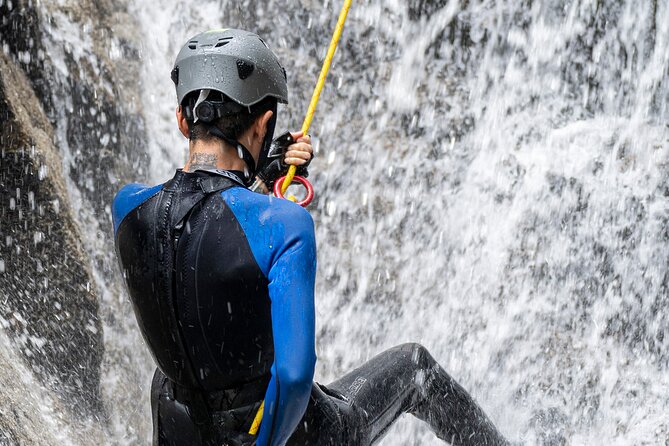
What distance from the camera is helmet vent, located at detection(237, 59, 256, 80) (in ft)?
5.93

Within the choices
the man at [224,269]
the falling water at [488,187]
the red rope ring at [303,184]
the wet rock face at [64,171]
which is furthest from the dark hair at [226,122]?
the falling water at [488,187]

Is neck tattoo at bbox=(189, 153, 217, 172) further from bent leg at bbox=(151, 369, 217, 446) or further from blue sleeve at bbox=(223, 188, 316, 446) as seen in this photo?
bent leg at bbox=(151, 369, 217, 446)

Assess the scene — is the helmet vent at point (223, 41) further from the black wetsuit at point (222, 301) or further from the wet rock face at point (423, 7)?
the wet rock face at point (423, 7)

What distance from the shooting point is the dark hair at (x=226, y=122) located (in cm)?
180

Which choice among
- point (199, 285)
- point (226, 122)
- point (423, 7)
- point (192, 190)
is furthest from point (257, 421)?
point (423, 7)

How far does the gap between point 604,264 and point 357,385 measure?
97.3 inches

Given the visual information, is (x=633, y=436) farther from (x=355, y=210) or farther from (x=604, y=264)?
(x=355, y=210)

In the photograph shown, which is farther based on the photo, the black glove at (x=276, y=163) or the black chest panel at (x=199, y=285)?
the black glove at (x=276, y=163)

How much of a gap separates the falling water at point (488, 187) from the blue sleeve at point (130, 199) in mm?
2194

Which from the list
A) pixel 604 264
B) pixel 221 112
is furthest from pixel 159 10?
pixel 221 112

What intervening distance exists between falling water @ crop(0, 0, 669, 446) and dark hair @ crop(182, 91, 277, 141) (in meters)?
2.44

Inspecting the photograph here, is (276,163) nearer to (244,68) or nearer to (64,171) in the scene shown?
(244,68)

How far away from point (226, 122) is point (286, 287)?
445 mm

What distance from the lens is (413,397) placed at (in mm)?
2543
